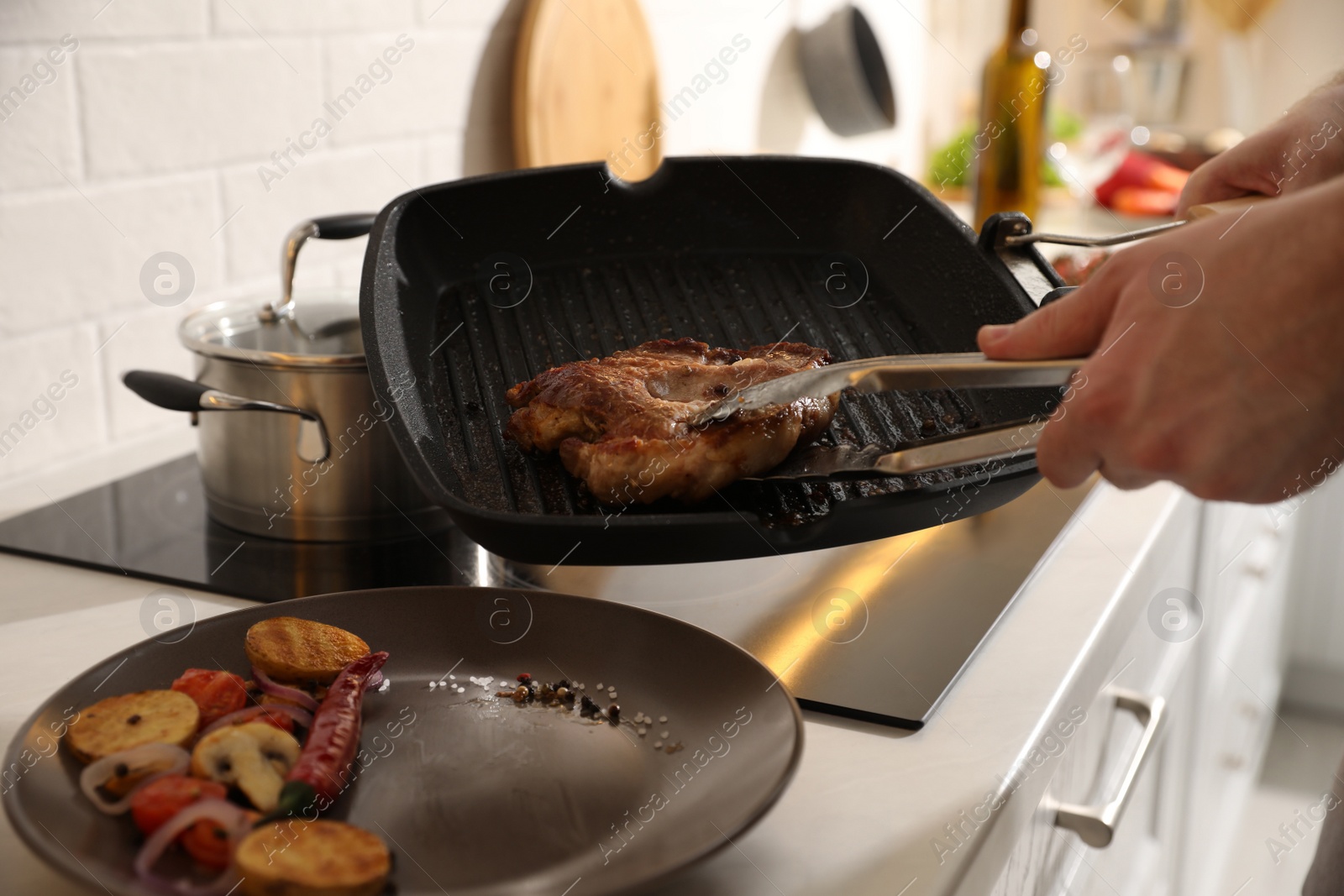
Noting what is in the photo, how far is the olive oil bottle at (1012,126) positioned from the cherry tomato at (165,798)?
80.4 inches

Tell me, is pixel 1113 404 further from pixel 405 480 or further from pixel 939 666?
pixel 405 480

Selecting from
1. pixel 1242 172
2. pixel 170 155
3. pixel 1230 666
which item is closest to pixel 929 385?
pixel 1242 172

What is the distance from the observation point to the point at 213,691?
683 millimetres

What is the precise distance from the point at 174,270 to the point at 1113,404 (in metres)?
1.09

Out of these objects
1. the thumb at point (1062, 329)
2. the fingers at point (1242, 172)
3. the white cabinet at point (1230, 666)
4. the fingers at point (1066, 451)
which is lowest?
the white cabinet at point (1230, 666)

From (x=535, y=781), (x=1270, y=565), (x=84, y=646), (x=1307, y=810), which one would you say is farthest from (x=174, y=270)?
(x=1307, y=810)

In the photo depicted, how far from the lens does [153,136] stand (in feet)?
4.27

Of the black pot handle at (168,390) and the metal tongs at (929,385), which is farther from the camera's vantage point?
the black pot handle at (168,390)

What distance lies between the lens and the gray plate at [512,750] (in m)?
0.59

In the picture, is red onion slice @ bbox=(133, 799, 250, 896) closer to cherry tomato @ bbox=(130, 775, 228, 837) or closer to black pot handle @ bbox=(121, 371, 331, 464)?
cherry tomato @ bbox=(130, 775, 228, 837)

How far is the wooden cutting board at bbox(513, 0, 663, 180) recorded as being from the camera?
1777 millimetres

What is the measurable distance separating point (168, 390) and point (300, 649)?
1.30 ft

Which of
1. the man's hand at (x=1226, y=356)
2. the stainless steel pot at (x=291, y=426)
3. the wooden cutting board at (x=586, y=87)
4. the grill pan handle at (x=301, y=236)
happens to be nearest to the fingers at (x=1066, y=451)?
the man's hand at (x=1226, y=356)

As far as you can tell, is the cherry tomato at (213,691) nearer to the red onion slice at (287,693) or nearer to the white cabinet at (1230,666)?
the red onion slice at (287,693)
